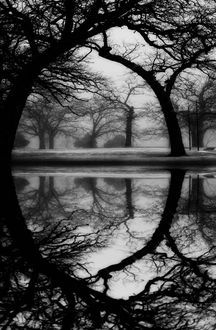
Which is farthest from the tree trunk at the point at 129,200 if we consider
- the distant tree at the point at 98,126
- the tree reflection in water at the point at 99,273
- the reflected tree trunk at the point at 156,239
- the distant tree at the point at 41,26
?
the distant tree at the point at 98,126

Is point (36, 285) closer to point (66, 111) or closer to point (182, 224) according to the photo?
point (182, 224)

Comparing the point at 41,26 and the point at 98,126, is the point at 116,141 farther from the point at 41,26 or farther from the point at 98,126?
the point at 41,26

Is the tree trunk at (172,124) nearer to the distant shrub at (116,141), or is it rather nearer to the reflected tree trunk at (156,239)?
the reflected tree trunk at (156,239)

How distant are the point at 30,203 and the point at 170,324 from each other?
22.3 ft

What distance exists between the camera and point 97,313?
3219mm

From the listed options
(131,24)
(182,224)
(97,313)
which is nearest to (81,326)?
(97,313)

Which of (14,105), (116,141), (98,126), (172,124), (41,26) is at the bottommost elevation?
(116,141)

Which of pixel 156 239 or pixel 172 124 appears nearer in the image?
pixel 156 239

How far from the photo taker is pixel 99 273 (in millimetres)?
4223

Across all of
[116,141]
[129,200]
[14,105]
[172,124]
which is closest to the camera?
[129,200]

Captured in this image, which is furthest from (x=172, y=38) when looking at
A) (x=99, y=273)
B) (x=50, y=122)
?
(x=50, y=122)

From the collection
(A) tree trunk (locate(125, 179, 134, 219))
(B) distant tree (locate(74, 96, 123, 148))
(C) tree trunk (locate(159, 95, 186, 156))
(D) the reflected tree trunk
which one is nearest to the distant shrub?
(B) distant tree (locate(74, 96, 123, 148))

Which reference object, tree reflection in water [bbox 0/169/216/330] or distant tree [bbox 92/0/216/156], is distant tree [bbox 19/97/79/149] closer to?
distant tree [bbox 92/0/216/156]

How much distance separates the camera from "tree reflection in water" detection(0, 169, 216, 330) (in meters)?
3.14
